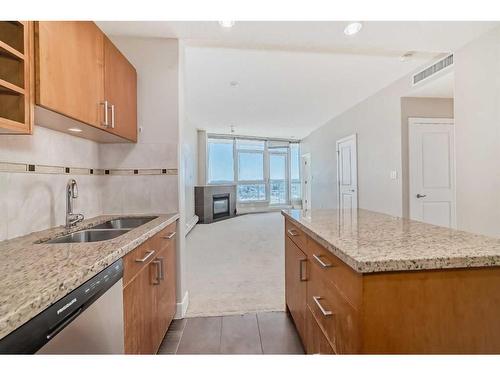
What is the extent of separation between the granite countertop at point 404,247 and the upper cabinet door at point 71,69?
1457 mm

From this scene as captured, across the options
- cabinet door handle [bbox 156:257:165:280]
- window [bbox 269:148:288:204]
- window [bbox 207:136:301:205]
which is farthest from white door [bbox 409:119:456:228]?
window [bbox 269:148:288:204]

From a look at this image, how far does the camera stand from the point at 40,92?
1229 mm

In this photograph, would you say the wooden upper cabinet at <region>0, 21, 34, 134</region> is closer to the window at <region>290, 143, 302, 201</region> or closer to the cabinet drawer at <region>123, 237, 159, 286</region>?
the cabinet drawer at <region>123, 237, 159, 286</region>

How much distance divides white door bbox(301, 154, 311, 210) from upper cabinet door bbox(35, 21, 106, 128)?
7406 mm

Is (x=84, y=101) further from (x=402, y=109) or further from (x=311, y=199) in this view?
(x=311, y=199)

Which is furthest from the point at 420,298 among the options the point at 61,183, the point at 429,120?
the point at 429,120

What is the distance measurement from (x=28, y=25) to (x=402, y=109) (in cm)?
432

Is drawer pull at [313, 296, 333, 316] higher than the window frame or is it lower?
lower

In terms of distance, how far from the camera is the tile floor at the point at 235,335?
6.13ft

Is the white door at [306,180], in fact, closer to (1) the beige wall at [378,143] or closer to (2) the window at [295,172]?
(2) the window at [295,172]

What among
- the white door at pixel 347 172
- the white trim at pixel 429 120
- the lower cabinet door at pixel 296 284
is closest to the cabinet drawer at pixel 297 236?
the lower cabinet door at pixel 296 284

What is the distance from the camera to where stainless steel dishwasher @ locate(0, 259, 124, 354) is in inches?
26.4

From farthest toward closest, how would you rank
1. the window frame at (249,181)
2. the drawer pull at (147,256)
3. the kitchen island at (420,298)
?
the window frame at (249,181)
the drawer pull at (147,256)
the kitchen island at (420,298)

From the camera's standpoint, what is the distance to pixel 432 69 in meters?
3.37
